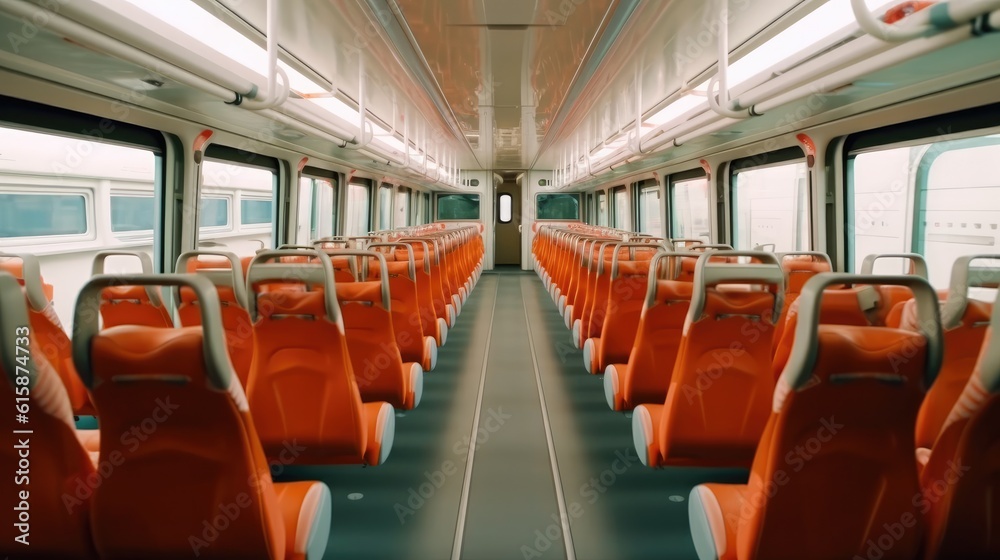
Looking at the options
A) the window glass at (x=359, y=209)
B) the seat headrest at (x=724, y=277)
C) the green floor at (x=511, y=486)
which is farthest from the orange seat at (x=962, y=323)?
the window glass at (x=359, y=209)

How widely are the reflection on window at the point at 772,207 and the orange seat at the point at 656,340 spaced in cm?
327

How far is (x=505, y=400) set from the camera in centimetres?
501

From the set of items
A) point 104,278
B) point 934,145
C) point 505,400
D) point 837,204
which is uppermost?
point 934,145

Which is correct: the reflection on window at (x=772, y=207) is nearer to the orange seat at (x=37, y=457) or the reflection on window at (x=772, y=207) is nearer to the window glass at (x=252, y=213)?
the orange seat at (x=37, y=457)

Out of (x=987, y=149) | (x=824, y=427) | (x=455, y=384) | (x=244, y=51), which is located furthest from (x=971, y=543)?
(x=244, y=51)

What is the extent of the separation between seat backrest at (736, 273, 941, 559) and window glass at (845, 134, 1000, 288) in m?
2.81

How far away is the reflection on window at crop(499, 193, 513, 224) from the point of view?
1800cm

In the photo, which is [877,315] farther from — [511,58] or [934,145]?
[511,58]

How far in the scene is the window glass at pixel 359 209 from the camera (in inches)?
408

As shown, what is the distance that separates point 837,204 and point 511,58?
2.99 meters

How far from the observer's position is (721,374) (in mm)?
2514

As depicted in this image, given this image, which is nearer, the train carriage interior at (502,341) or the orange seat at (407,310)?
the train carriage interior at (502,341)

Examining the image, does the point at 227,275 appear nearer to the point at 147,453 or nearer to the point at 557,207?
the point at 147,453

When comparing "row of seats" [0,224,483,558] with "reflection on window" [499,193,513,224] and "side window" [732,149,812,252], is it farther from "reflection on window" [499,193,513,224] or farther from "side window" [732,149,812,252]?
"reflection on window" [499,193,513,224]
